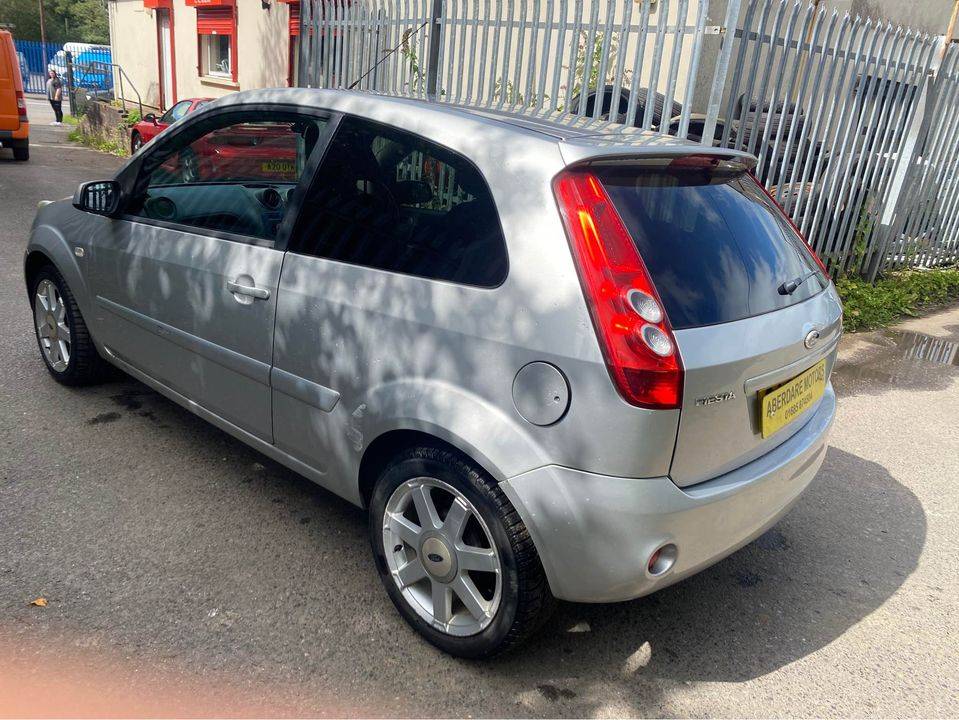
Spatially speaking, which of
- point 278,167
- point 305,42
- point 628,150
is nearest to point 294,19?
point 305,42

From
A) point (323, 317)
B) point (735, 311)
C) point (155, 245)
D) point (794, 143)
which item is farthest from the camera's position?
point (794, 143)

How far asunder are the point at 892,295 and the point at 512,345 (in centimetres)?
667

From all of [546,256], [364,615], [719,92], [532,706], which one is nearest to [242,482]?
[364,615]

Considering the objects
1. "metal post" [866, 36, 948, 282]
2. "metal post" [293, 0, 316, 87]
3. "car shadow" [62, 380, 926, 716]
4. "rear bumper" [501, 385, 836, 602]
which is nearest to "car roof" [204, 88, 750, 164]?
"rear bumper" [501, 385, 836, 602]

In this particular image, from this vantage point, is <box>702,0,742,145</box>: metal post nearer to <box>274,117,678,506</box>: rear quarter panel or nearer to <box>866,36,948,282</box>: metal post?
<box>866,36,948,282</box>: metal post

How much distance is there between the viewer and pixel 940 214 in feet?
27.7

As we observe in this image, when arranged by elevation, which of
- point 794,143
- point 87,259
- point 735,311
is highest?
point 794,143

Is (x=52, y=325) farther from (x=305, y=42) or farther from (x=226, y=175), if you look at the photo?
(x=305, y=42)

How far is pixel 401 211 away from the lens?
8.48 ft

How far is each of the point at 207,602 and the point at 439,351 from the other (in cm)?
126

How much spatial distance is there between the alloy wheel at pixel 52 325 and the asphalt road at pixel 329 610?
33 cm

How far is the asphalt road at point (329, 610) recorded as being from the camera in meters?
2.34

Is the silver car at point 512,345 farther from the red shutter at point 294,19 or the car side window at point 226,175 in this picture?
the red shutter at point 294,19

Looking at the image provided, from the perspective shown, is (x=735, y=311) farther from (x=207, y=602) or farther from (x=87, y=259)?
(x=87, y=259)
